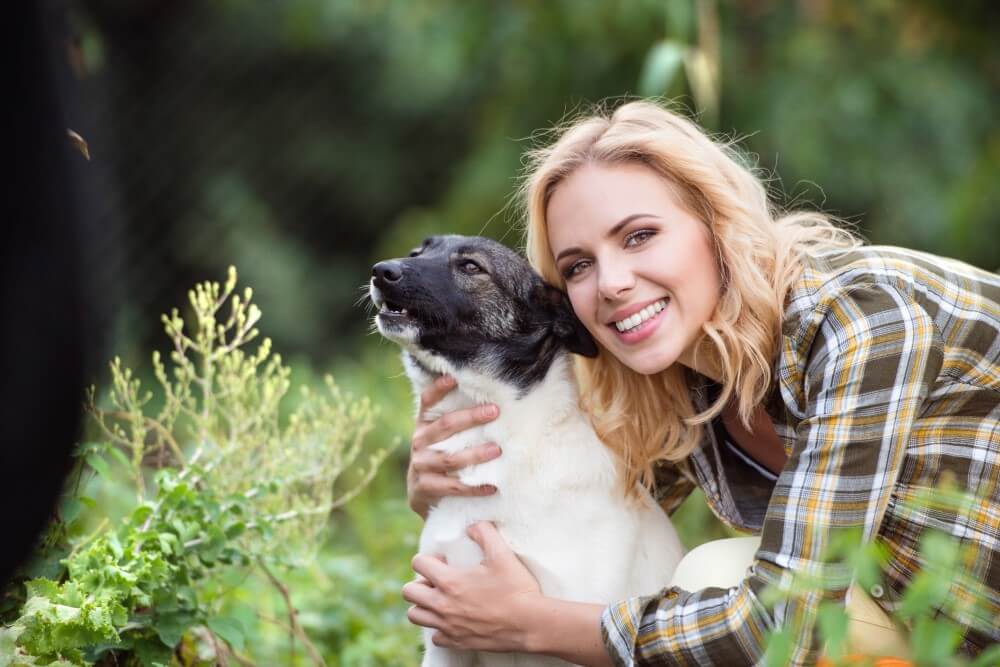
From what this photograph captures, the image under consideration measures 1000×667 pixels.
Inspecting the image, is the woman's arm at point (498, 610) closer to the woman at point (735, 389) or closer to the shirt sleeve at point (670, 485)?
the woman at point (735, 389)

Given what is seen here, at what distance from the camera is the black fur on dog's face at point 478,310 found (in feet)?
8.64

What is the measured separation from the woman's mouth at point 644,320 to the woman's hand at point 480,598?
0.56 meters

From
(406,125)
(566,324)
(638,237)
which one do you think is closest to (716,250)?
(638,237)

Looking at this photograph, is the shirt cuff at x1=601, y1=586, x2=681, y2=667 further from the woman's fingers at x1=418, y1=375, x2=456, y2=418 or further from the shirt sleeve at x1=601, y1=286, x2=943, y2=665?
the woman's fingers at x1=418, y1=375, x2=456, y2=418

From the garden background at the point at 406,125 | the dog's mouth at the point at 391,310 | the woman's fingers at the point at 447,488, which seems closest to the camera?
the woman's fingers at the point at 447,488

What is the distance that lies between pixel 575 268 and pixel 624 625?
0.85m

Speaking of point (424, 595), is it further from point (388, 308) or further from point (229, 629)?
point (388, 308)

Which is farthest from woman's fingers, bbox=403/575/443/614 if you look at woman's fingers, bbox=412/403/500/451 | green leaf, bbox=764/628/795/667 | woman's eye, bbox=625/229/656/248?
green leaf, bbox=764/628/795/667

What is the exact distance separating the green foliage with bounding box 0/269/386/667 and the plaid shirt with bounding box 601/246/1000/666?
939 millimetres

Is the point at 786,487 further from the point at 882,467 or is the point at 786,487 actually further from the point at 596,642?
the point at 596,642

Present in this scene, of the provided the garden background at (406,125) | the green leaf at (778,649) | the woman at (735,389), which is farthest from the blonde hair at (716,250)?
the garden background at (406,125)

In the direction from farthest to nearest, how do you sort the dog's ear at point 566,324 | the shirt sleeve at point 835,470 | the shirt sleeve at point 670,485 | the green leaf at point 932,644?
1. the shirt sleeve at point 670,485
2. the dog's ear at point 566,324
3. the shirt sleeve at point 835,470
4. the green leaf at point 932,644

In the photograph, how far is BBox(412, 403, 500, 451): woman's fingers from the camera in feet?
8.55

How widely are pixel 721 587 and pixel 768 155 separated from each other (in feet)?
15.8
